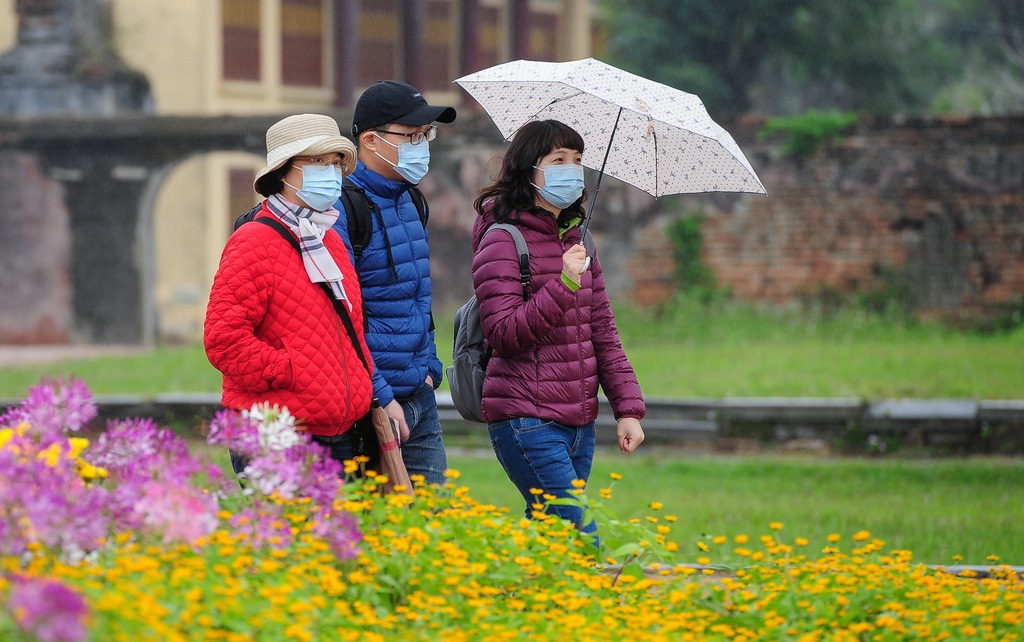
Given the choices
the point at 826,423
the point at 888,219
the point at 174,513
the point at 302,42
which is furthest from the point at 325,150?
the point at 302,42

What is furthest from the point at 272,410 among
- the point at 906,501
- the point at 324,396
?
the point at 906,501

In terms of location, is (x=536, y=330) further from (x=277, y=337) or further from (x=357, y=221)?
(x=277, y=337)

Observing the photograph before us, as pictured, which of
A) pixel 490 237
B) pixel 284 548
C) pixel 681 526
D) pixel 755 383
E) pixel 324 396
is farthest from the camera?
pixel 755 383

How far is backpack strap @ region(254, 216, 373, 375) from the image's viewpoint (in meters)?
3.94

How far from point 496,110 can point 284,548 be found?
6.82 feet

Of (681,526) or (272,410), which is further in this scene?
(681,526)

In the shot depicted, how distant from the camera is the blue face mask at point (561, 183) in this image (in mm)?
4270

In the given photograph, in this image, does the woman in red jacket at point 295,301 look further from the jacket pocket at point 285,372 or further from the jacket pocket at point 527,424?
the jacket pocket at point 527,424

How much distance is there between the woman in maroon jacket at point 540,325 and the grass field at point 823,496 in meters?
1.87

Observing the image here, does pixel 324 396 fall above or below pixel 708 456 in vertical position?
above

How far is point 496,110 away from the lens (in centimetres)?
484

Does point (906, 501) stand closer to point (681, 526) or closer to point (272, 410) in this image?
point (681, 526)

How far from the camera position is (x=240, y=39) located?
71.7 ft

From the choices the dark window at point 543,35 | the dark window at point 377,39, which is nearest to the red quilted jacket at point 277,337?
the dark window at point 377,39
